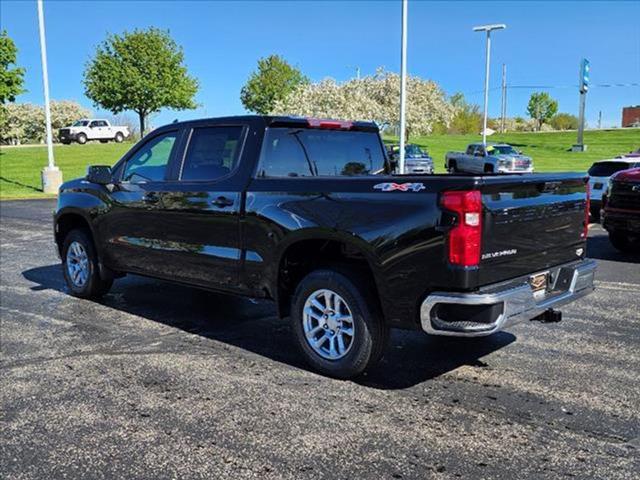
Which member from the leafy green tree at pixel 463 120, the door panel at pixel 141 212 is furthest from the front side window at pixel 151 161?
the leafy green tree at pixel 463 120

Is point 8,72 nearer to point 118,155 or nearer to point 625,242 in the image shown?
point 118,155

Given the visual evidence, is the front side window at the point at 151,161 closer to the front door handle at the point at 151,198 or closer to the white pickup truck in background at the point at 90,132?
the front door handle at the point at 151,198

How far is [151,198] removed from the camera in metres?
5.92

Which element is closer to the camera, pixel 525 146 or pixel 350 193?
pixel 350 193

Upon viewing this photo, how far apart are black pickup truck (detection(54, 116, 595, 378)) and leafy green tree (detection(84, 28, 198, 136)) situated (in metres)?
43.6

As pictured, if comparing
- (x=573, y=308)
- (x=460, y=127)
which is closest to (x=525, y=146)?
(x=460, y=127)

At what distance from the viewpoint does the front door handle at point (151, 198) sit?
19.2 ft

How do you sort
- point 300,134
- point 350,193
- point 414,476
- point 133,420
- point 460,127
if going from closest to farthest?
point 414,476
point 133,420
point 350,193
point 300,134
point 460,127

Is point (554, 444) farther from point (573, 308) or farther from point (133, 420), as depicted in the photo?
point (573, 308)

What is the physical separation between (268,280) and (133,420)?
5.03 feet

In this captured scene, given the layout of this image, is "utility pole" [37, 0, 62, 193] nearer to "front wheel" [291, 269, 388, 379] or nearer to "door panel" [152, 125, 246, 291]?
"door panel" [152, 125, 246, 291]

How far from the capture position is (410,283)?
4.05 metres

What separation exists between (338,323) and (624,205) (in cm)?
627

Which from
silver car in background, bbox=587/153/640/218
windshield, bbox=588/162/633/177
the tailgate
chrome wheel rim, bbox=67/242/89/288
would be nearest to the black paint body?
the tailgate
